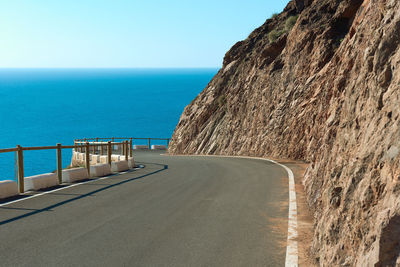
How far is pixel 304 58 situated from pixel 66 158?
282ft

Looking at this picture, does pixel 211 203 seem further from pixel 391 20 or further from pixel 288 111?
pixel 288 111

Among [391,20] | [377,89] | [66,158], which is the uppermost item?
[391,20]

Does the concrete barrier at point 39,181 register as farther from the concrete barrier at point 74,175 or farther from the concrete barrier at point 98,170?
the concrete barrier at point 98,170

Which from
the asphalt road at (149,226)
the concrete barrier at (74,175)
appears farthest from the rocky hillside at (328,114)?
the concrete barrier at (74,175)

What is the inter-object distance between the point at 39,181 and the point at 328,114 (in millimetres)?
8652

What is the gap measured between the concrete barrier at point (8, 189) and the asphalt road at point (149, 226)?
814mm

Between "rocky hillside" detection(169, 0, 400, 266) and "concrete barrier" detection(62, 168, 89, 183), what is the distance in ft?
25.4

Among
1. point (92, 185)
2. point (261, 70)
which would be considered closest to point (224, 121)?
point (261, 70)

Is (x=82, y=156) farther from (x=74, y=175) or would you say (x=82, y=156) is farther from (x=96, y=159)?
(x=74, y=175)

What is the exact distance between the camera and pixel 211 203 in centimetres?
1179

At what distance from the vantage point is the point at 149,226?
9.37 metres

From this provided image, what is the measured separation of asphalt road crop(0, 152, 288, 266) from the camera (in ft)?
24.4

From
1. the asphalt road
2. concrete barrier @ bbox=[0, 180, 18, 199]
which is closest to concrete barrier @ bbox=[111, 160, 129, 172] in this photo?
the asphalt road

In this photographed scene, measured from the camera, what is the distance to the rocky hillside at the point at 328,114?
573cm
